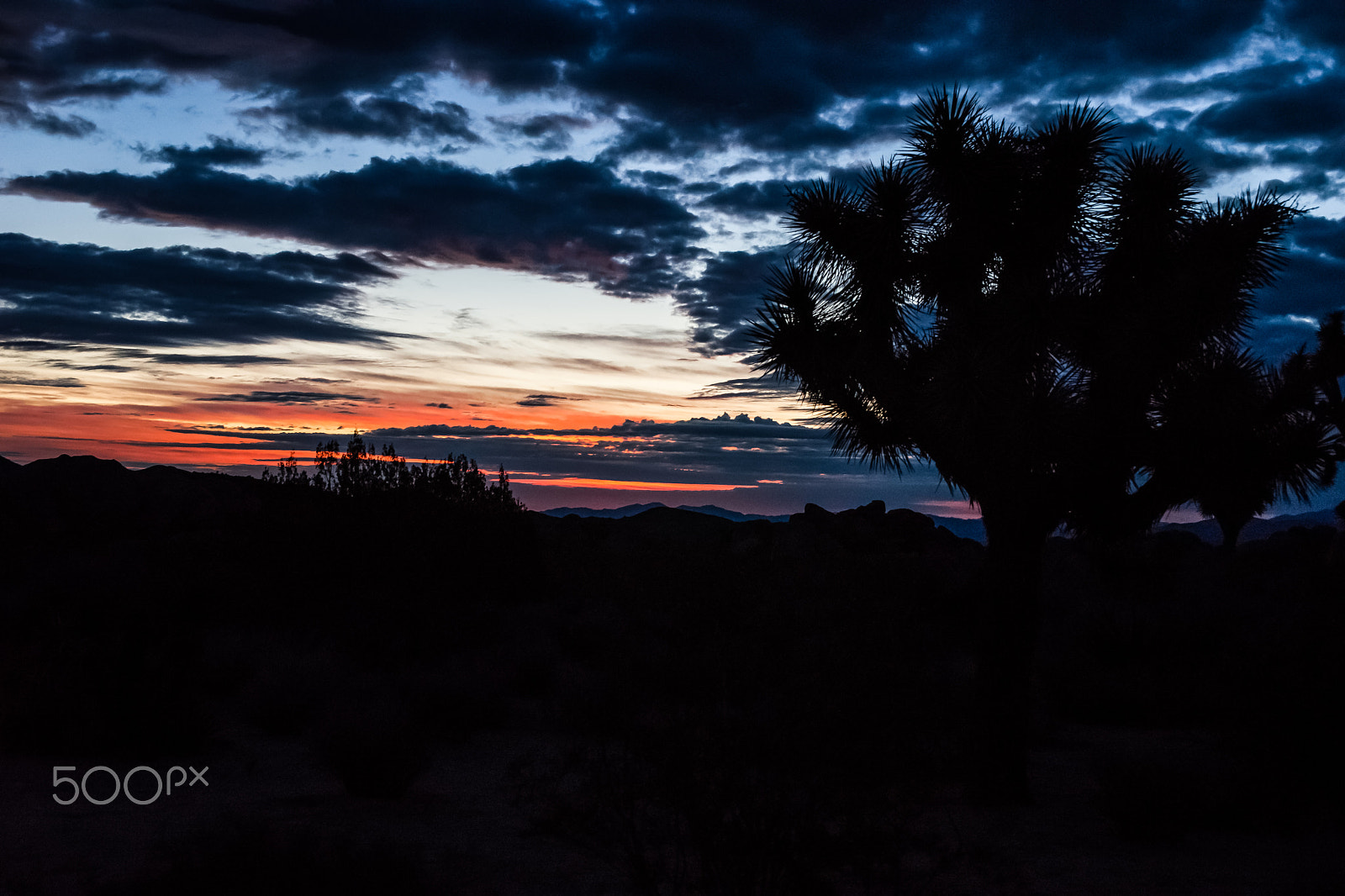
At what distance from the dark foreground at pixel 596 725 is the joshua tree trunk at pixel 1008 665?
0.22 meters

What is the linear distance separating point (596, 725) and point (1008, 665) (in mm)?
4973

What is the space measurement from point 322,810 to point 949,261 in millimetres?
7813

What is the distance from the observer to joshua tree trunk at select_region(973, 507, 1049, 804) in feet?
27.7

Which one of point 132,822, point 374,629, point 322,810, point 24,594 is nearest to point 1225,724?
point 322,810

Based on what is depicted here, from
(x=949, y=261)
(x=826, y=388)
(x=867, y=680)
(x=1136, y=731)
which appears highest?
(x=949, y=261)

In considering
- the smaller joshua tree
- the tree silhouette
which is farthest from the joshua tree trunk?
the smaller joshua tree

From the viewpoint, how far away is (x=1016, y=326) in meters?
8.45

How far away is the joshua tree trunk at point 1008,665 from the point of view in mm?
8430

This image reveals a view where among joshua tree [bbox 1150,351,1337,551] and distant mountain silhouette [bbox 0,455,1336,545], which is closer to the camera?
joshua tree [bbox 1150,351,1337,551]

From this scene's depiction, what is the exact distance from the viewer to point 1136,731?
12.6 meters

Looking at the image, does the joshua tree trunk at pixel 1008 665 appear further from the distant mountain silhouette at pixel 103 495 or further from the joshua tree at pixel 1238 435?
the distant mountain silhouette at pixel 103 495

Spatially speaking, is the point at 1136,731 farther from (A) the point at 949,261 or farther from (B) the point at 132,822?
(B) the point at 132,822

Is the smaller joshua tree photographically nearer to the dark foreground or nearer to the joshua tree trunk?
the dark foreground

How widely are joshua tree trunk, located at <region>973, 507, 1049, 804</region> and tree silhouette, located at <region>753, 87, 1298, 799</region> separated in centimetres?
2
